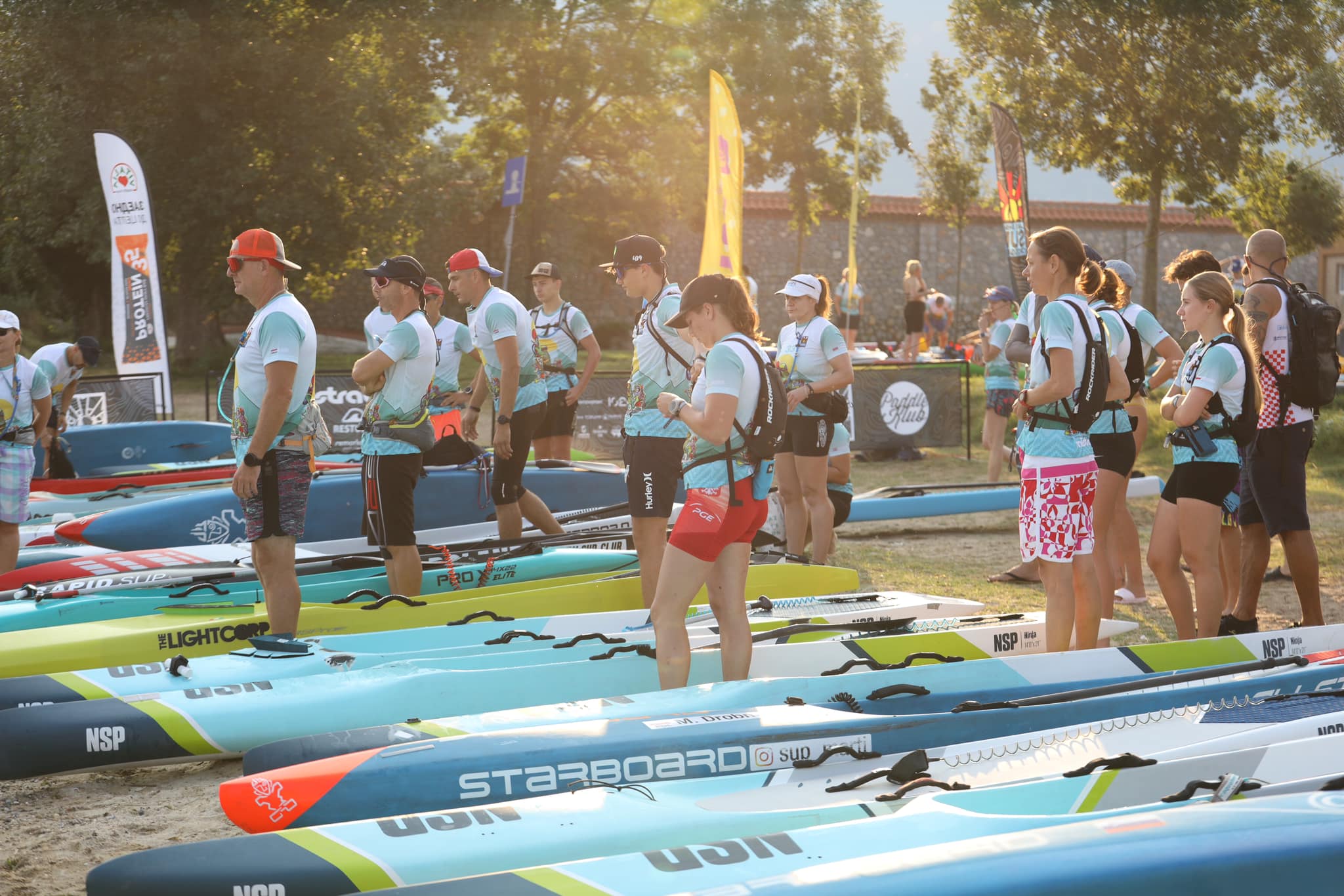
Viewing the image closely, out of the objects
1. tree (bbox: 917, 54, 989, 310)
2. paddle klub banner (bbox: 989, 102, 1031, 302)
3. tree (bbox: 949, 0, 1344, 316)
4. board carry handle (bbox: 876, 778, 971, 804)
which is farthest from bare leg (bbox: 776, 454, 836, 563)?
tree (bbox: 917, 54, 989, 310)

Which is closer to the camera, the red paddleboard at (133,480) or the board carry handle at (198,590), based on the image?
the board carry handle at (198,590)

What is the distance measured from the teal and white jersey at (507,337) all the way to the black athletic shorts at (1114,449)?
110 inches

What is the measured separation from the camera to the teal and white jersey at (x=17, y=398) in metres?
6.34

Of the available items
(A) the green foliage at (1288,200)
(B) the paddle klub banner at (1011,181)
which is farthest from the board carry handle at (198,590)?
(A) the green foliage at (1288,200)

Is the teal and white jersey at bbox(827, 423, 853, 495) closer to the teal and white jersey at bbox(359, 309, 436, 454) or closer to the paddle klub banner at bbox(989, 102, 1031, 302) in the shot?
the teal and white jersey at bbox(359, 309, 436, 454)

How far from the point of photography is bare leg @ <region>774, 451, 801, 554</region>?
7.20 metres

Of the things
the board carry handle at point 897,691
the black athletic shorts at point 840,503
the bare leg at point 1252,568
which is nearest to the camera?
the board carry handle at point 897,691

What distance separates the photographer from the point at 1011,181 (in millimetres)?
10977

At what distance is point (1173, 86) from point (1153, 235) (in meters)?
2.44

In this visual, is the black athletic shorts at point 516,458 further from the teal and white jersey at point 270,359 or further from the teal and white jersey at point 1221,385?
the teal and white jersey at point 1221,385

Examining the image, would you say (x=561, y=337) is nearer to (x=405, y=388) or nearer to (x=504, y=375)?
(x=504, y=375)

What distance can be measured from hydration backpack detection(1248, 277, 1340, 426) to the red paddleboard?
5.83 metres

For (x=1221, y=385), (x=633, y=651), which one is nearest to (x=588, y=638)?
(x=633, y=651)

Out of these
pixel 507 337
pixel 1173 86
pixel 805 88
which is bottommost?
pixel 507 337
